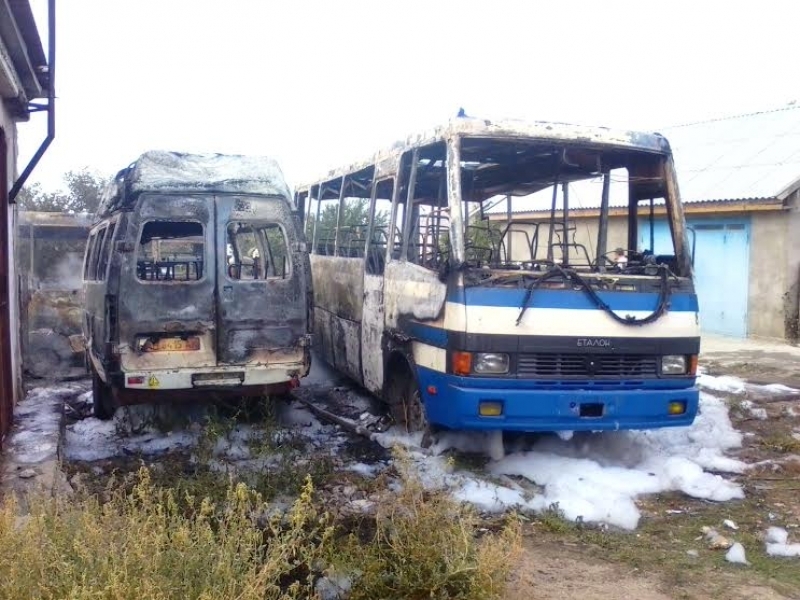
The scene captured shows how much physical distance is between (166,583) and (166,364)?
151 inches

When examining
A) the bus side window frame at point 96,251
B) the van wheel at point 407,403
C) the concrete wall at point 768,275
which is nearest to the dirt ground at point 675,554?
the van wheel at point 407,403

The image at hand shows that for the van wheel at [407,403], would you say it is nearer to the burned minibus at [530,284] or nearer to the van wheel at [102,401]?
the burned minibus at [530,284]

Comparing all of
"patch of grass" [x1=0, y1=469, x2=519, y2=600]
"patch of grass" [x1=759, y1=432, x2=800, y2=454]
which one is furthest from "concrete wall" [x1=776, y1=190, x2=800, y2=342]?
"patch of grass" [x1=0, y1=469, x2=519, y2=600]

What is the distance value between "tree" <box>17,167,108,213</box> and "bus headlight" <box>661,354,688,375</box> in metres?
21.9

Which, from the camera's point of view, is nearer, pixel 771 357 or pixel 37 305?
pixel 37 305

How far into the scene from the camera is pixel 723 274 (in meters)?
15.2

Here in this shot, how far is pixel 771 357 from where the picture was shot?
12.5 meters

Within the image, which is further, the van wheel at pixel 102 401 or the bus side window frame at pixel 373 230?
the van wheel at pixel 102 401

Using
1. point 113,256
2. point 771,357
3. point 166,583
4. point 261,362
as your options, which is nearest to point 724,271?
point 771,357

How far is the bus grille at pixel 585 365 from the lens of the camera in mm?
5996

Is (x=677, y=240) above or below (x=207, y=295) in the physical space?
above

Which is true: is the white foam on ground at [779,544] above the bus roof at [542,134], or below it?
below

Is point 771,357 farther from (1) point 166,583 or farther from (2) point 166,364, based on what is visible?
(1) point 166,583

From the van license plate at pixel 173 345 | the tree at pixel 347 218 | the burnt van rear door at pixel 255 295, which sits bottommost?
the van license plate at pixel 173 345
